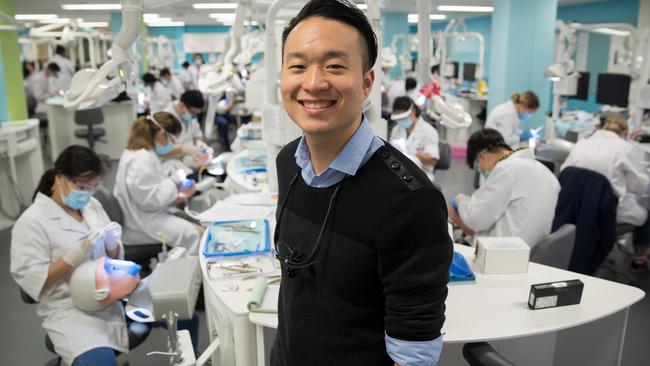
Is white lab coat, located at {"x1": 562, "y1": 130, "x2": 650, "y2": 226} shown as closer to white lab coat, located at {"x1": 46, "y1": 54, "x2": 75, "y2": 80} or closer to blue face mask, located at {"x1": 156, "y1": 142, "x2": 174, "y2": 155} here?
blue face mask, located at {"x1": 156, "y1": 142, "x2": 174, "y2": 155}

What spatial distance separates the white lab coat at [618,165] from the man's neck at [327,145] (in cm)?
278

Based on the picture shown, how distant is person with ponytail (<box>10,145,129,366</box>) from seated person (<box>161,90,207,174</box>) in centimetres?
208

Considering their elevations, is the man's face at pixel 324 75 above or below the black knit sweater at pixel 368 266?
above

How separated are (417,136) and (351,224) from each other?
140 inches

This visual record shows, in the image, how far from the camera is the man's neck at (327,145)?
1.13 meters

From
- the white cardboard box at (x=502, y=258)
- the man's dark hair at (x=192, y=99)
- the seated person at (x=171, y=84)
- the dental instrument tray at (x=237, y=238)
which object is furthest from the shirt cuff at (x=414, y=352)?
the seated person at (x=171, y=84)

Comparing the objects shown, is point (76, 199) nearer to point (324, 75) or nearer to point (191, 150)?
point (324, 75)

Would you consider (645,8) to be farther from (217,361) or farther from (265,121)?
(217,361)

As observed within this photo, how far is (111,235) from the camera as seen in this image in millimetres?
2379

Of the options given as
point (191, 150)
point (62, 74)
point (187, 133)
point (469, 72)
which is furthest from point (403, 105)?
point (62, 74)

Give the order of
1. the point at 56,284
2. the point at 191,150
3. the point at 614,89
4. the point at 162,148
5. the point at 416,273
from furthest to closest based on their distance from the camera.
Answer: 1. the point at 614,89
2. the point at 191,150
3. the point at 162,148
4. the point at 56,284
5. the point at 416,273

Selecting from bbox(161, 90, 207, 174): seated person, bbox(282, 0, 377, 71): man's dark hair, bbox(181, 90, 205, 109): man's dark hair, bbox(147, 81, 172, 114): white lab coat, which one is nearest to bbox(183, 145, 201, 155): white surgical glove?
bbox(161, 90, 207, 174): seated person

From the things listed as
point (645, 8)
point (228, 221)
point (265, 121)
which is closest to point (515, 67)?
point (645, 8)

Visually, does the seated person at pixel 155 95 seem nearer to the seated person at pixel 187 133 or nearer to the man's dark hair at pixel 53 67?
the man's dark hair at pixel 53 67
